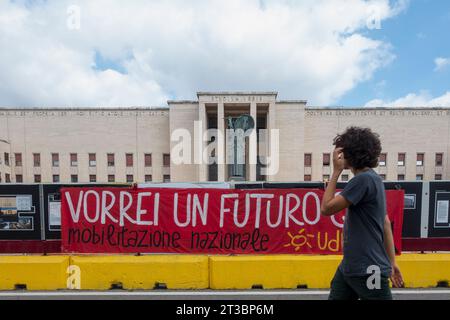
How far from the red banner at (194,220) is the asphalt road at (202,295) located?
68 centimetres

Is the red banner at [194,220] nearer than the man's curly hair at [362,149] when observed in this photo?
No

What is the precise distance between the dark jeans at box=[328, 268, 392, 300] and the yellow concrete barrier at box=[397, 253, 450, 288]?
10.8 feet

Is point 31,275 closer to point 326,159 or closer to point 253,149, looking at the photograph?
point 253,149

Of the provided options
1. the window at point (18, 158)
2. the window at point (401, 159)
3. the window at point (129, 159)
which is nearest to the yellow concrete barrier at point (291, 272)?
the window at point (129, 159)

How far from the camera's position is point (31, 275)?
425cm

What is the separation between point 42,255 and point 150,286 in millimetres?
2252

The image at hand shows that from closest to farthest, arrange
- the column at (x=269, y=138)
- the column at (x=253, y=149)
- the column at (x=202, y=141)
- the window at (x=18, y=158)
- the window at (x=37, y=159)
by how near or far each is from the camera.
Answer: the column at (x=202, y=141) → the column at (x=253, y=149) → the column at (x=269, y=138) → the window at (x=18, y=158) → the window at (x=37, y=159)

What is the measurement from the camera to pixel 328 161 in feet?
126

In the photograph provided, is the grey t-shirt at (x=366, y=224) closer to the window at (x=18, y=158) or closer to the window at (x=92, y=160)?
the window at (x=92, y=160)

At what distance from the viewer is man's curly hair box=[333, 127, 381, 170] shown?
6.07 ft

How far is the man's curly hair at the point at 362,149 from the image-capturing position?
185 centimetres

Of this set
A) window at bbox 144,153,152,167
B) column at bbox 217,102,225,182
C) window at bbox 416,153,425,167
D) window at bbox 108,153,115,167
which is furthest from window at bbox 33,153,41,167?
window at bbox 416,153,425,167

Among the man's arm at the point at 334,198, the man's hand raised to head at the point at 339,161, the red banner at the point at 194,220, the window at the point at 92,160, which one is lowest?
the window at the point at 92,160
